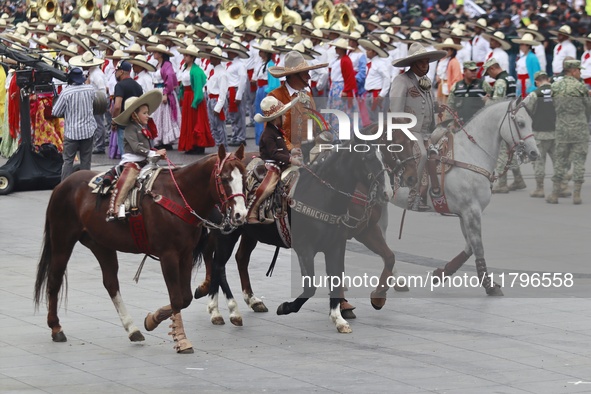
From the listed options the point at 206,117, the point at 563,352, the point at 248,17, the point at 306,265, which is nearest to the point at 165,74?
the point at 206,117

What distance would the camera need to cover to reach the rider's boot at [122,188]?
11117mm

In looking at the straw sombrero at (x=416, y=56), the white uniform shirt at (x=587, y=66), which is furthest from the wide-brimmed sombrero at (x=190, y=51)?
the straw sombrero at (x=416, y=56)

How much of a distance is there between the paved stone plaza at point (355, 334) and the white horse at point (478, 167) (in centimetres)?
28

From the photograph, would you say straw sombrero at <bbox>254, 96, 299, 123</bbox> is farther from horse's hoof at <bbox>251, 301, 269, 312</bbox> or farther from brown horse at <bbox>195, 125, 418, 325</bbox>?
horse's hoof at <bbox>251, 301, 269, 312</bbox>

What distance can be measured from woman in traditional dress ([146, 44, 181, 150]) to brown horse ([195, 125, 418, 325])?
12295 mm

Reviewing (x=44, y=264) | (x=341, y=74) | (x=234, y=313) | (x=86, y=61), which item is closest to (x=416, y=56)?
(x=234, y=313)

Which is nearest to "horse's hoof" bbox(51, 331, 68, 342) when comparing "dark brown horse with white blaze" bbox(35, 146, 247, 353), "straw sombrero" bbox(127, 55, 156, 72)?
"dark brown horse with white blaze" bbox(35, 146, 247, 353)

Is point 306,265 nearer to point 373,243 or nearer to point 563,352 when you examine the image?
point 373,243

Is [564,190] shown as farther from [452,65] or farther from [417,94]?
[452,65]

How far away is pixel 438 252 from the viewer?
45.9 ft

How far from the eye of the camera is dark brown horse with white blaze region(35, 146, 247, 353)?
35.4 feet

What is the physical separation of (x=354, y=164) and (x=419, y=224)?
2250 mm

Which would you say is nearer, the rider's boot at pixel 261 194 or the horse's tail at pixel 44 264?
the horse's tail at pixel 44 264

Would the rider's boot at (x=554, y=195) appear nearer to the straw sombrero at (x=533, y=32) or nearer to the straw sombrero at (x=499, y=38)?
the straw sombrero at (x=499, y=38)
